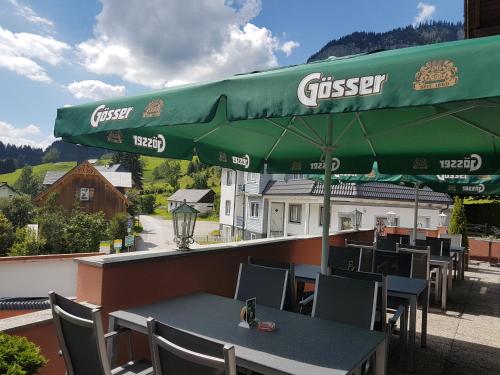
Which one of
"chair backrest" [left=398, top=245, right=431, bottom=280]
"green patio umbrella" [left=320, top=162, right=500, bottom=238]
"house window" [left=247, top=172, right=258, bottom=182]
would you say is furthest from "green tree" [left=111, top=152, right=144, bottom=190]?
"chair backrest" [left=398, top=245, right=431, bottom=280]

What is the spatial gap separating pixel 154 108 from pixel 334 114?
5.25 ft

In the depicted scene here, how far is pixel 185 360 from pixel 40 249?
24.6 metres

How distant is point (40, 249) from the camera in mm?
22828

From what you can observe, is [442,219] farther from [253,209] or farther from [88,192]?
[88,192]

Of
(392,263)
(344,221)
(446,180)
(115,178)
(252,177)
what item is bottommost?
(344,221)

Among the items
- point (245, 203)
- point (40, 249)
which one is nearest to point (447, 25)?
point (245, 203)

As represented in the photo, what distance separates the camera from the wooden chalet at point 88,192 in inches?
1578

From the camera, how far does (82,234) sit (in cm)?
2689

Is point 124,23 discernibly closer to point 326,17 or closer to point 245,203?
point 326,17

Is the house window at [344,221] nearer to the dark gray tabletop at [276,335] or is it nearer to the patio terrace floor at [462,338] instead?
the patio terrace floor at [462,338]

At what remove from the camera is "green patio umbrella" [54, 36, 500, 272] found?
1729mm

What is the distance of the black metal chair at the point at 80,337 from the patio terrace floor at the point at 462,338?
2.82m

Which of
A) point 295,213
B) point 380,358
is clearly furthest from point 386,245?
point 295,213

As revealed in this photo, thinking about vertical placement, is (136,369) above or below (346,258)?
below
